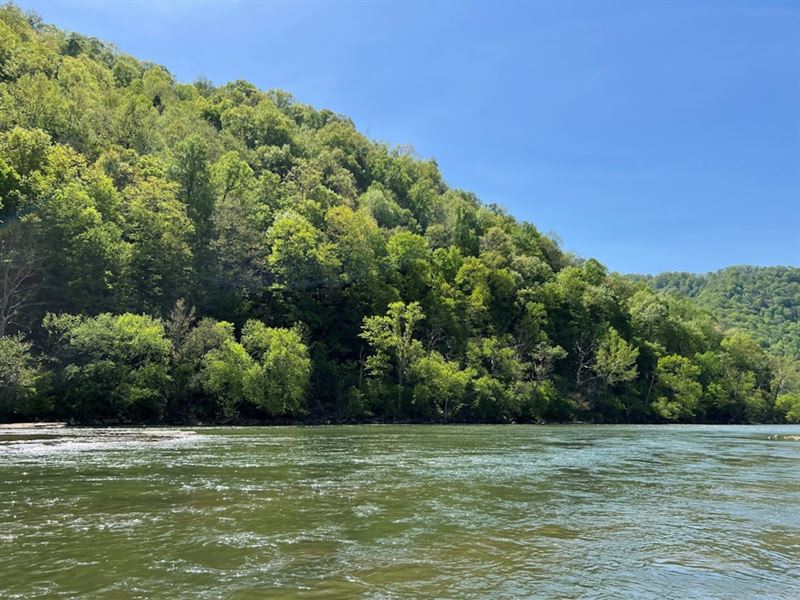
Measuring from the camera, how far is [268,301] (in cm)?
7362

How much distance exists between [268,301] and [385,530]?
64.1 meters

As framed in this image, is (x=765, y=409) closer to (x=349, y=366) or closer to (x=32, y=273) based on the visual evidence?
(x=349, y=366)

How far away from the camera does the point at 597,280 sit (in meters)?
120

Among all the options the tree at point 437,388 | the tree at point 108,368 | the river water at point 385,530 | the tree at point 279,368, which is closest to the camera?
the river water at point 385,530

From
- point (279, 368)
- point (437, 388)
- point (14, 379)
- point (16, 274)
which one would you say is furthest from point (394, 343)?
point (16, 274)

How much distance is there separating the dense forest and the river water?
103ft

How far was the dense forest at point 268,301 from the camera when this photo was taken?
5194 centimetres

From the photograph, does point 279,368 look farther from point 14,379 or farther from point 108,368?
point 14,379

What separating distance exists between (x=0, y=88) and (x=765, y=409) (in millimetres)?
141012

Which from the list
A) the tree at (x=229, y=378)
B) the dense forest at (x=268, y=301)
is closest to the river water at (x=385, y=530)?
the tree at (x=229, y=378)

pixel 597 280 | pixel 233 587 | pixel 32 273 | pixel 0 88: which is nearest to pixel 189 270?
pixel 32 273

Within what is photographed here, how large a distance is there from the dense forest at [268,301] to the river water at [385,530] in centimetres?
3133

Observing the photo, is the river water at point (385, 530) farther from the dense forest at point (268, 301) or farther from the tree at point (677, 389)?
the tree at point (677, 389)

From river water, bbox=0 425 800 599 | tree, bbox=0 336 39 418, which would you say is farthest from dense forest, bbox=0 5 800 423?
river water, bbox=0 425 800 599
